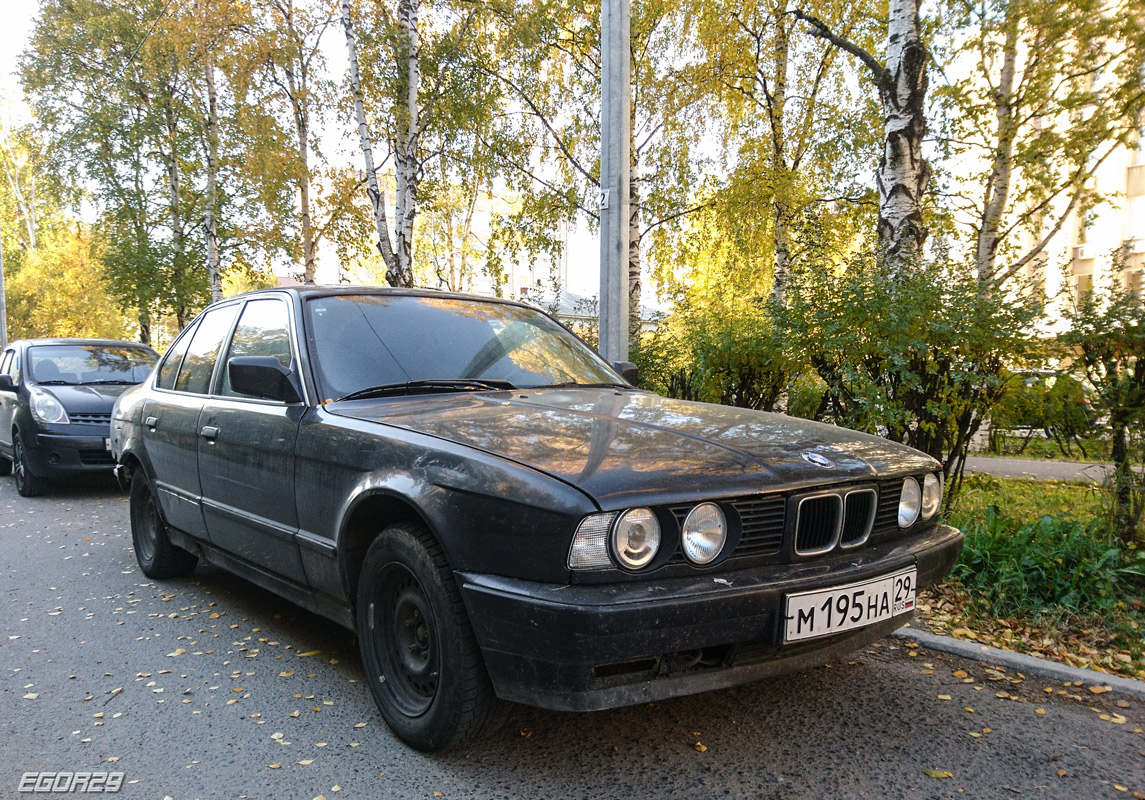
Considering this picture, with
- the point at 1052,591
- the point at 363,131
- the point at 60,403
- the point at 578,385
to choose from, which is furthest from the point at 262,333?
the point at 363,131

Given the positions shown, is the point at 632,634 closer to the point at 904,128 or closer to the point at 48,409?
the point at 904,128

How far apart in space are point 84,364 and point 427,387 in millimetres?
7752

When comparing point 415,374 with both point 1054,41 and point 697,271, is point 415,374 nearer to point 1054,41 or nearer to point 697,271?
point 1054,41

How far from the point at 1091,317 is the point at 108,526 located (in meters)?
7.49

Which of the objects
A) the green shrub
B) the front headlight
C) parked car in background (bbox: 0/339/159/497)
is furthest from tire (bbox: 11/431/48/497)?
the green shrub

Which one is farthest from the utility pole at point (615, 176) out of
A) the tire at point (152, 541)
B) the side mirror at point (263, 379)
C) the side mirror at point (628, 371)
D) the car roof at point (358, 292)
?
the side mirror at point (263, 379)

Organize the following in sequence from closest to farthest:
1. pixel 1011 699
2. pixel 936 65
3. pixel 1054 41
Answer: pixel 1011 699
pixel 1054 41
pixel 936 65

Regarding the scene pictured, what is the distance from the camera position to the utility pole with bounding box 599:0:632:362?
6902 mm

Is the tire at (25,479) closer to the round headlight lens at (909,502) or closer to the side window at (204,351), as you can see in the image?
the side window at (204,351)

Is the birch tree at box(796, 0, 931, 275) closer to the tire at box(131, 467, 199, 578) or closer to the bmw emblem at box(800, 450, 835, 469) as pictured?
the bmw emblem at box(800, 450, 835, 469)

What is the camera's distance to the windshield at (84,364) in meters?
8.95

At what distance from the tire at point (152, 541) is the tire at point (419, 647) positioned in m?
2.56

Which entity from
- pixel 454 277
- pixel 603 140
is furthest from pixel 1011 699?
pixel 454 277

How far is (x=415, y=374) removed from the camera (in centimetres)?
341
